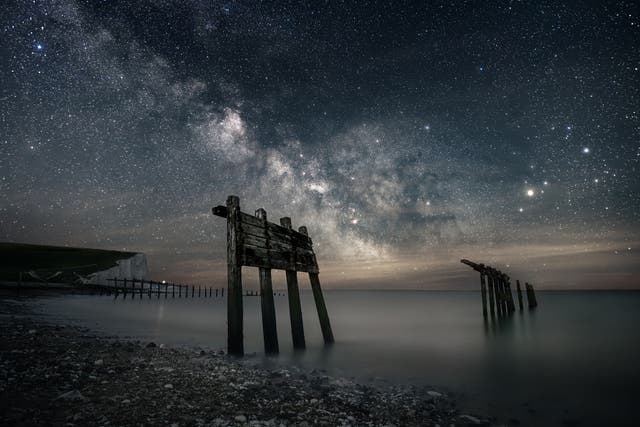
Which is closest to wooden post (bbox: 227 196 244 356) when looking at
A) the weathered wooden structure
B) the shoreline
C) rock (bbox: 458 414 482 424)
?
the weathered wooden structure

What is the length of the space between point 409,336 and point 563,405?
990 cm

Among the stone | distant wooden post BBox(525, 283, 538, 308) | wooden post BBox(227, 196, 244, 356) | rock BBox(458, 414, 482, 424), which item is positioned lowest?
distant wooden post BBox(525, 283, 538, 308)

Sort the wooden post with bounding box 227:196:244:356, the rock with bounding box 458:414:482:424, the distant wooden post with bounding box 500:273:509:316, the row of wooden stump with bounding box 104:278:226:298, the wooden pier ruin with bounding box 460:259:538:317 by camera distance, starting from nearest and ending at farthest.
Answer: the rock with bounding box 458:414:482:424, the wooden post with bounding box 227:196:244:356, the wooden pier ruin with bounding box 460:259:538:317, the distant wooden post with bounding box 500:273:509:316, the row of wooden stump with bounding box 104:278:226:298

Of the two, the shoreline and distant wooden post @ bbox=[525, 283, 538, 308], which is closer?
the shoreline

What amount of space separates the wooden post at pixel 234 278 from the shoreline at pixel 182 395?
3.32 ft

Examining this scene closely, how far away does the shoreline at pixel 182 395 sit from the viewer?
3.58 metres

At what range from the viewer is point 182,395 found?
4.32m

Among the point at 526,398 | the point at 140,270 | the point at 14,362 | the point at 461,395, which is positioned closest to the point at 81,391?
the point at 14,362

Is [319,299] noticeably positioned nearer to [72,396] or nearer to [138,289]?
[72,396]

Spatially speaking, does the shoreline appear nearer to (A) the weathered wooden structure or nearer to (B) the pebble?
(B) the pebble

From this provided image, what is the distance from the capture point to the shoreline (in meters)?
3.58

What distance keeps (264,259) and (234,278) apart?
1.00 m

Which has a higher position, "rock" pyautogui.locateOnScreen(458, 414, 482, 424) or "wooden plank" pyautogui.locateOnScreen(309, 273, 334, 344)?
"wooden plank" pyautogui.locateOnScreen(309, 273, 334, 344)

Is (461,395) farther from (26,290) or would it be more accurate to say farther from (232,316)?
(26,290)
